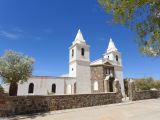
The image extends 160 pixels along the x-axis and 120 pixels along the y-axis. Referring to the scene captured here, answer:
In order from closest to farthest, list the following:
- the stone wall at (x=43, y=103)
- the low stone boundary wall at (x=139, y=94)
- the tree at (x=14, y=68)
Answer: the stone wall at (x=43, y=103)
the tree at (x=14, y=68)
the low stone boundary wall at (x=139, y=94)

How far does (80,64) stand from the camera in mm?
32375

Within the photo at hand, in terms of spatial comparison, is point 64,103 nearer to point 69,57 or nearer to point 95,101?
point 95,101

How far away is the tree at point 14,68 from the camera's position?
42.8ft

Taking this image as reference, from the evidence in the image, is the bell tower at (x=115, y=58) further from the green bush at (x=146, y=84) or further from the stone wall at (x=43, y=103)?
the stone wall at (x=43, y=103)

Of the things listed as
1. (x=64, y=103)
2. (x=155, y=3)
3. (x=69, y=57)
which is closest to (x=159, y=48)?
(x=155, y=3)

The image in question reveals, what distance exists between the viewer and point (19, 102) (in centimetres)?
1212

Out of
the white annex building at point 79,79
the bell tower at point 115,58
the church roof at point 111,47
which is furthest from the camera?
the church roof at point 111,47

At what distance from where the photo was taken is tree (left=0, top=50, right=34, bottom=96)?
13.1 m

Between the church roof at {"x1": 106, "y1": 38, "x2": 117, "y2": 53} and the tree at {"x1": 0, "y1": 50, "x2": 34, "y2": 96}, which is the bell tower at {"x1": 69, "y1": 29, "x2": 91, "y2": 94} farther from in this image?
the tree at {"x1": 0, "y1": 50, "x2": 34, "y2": 96}

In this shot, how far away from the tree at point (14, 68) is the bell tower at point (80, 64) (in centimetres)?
1751

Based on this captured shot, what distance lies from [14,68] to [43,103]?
4207mm

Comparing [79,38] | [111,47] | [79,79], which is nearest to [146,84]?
[111,47]

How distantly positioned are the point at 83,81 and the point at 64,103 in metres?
17.3

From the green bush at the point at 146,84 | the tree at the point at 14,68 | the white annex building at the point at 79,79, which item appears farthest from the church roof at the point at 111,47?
the tree at the point at 14,68
